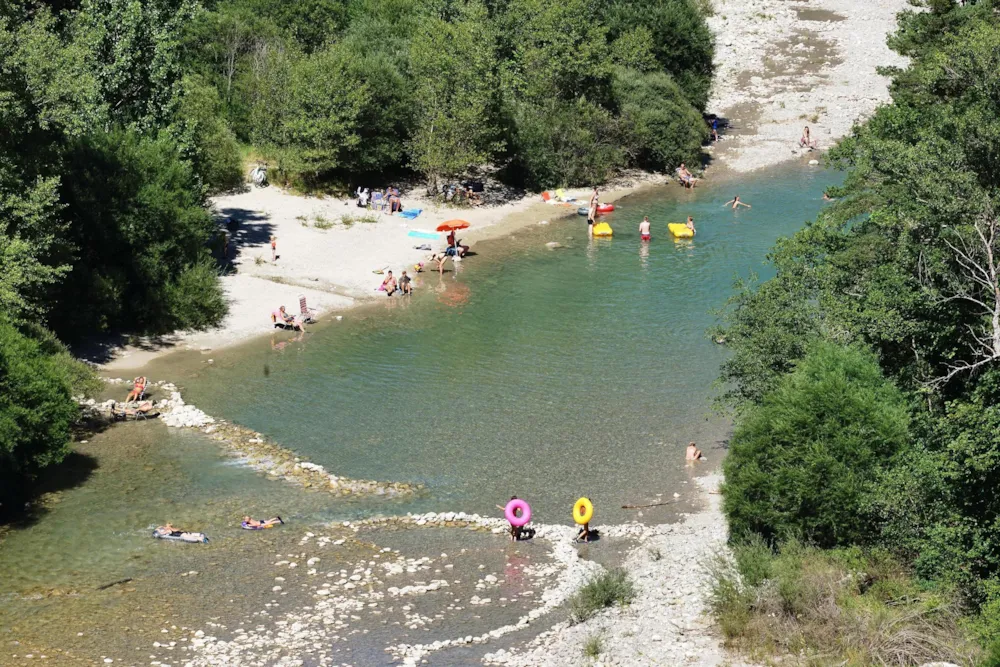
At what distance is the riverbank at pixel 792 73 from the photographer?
8319 cm

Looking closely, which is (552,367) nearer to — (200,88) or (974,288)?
(974,288)

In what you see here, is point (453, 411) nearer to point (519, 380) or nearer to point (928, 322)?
point (519, 380)

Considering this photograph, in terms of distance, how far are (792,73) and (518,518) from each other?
→ 2817 inches

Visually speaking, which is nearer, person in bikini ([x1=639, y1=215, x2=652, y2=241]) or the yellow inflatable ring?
the yellow inflatable ring

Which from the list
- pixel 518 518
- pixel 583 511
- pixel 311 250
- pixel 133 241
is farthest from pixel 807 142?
pixel 518 518

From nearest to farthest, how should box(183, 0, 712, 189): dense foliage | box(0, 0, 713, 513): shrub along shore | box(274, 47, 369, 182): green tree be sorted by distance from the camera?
box(0, 0, 713, 513): shrub along shore
box(274, 47, 369, 182): green tree
box(183, 0, 712, 189): dense foliage

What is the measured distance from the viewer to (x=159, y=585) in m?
28.6

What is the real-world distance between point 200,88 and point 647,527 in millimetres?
37722

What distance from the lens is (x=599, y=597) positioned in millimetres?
26500

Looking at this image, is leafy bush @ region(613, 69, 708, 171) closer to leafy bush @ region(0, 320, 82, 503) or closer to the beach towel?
the beach towel

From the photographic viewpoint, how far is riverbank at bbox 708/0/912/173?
273 ft

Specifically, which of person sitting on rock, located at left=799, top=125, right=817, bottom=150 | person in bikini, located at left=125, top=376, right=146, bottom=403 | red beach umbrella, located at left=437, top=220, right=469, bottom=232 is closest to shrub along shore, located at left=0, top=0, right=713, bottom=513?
person in bikini, located at left=125, top=376, right=146, bottom=403

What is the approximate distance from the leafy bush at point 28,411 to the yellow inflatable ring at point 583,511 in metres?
14.8

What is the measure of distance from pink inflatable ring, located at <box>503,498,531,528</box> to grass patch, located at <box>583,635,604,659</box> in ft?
22.8
